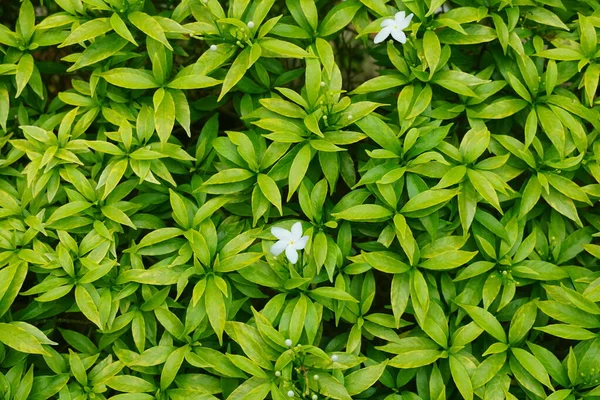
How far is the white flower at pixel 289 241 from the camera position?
205cm

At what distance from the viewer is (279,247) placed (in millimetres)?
2055

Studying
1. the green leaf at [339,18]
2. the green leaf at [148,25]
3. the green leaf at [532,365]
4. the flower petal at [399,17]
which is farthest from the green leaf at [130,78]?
the green leaf at [532,365]

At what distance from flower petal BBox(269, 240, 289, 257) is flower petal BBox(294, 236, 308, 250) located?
30 mm

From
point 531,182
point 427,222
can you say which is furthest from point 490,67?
point 427,222

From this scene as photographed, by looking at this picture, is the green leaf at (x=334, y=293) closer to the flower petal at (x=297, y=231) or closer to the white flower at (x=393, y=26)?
the flower petal at (x=297, y=231)

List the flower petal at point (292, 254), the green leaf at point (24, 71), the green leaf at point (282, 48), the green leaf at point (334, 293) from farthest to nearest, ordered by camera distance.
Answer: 1. the green leaf at point (24, 71)
2. the green leaf at point (282, 48)
3. the green leaf at point (334, 293)
4. the flower petal at point (292, 254)

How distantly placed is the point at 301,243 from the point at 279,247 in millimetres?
68

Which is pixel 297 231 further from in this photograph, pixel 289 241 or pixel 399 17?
pixel 399 17

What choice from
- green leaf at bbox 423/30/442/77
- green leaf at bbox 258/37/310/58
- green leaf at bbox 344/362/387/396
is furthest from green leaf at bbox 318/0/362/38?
green leaf at bbox 344/362/387/396

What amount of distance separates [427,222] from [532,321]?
0.47m

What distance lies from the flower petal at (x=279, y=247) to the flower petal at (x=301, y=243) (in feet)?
0.10

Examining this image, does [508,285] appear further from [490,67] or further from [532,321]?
[490,67]

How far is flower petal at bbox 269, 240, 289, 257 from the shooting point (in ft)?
6.73

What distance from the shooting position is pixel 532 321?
2197 millimetres
